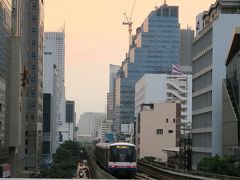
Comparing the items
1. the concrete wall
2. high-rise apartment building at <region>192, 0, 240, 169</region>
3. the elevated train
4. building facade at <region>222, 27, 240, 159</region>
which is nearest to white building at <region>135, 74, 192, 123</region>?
the concrete wall

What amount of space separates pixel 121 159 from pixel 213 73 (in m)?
30.0

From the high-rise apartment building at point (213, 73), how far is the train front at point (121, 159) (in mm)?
25337

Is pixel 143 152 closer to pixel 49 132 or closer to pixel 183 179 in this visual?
pixel 49 132

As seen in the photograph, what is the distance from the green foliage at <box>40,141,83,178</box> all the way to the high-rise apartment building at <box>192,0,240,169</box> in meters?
19.4

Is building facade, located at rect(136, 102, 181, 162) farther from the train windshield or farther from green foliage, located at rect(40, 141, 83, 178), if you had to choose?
the train windshield

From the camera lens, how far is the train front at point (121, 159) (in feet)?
171

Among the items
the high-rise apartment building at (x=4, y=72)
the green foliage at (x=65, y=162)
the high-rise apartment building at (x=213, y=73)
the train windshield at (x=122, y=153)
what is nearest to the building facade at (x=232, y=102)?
the high-rise apartment building at (x=213, y=73)

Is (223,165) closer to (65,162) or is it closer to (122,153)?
(122,153)

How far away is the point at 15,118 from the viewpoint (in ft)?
284

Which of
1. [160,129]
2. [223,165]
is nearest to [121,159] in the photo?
[223,165]

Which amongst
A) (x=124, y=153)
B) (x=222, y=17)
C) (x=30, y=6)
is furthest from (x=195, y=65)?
(x=30, y=6)

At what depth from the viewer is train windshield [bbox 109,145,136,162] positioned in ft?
171

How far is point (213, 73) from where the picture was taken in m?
78.4

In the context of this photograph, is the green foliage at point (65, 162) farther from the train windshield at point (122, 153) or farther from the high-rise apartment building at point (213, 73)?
the train windshield at point (122, 153)
